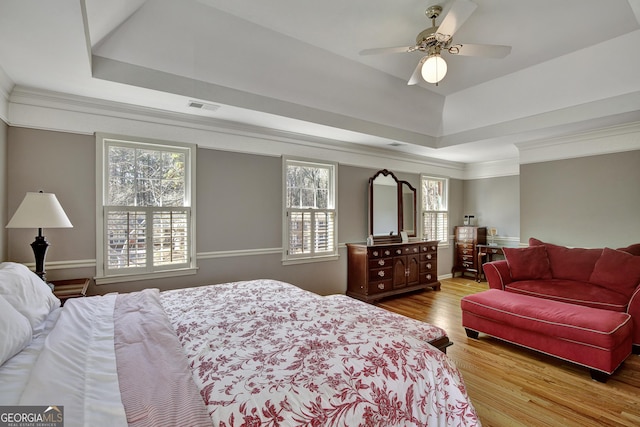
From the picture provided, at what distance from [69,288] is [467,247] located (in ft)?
21.3

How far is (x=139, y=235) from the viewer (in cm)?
322

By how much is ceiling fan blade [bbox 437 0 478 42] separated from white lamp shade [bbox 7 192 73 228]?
336cm

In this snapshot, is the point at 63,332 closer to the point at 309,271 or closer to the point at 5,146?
the point at 5,146

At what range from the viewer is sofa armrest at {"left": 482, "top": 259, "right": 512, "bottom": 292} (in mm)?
3770

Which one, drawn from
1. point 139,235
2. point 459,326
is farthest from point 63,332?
point 459,326

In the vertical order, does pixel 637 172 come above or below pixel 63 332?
above

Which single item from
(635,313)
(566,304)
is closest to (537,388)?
(566,304)

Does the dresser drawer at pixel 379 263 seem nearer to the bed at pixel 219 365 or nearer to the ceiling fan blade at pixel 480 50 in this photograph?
the bed at pixel 219 365

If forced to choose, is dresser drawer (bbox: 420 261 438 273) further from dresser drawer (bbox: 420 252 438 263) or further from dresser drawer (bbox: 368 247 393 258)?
dresser drawer (bbox: 368 247 393 258)

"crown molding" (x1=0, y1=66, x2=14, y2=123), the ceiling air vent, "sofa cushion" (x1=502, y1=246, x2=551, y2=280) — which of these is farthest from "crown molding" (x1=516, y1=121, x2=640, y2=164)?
"crown molding" (x1=0, y1=66, x2=14, y2=123)

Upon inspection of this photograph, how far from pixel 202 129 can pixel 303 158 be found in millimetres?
1417

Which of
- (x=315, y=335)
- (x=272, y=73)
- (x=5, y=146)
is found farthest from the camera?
(x=272, y=73)

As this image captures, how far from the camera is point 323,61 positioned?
10.6ft

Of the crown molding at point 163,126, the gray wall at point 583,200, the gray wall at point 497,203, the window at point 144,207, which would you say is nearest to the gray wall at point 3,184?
the crown molding at point 163,126
